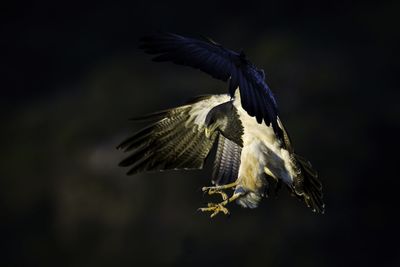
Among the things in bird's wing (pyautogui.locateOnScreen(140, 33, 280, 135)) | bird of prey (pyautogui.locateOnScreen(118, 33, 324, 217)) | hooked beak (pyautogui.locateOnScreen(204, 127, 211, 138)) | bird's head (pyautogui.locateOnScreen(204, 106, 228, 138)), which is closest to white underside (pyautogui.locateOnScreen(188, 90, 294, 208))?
bird of prey (pyautogui.locateOnScreen(118, 33, 324, 217))

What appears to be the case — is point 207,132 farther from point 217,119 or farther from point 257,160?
point 257,160

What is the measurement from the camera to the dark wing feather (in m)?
5.50

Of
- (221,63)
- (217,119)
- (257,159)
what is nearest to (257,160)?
(257,159)

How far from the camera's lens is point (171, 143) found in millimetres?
5543

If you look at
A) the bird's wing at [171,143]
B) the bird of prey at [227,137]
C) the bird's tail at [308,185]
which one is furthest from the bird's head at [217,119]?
the bird's tail at [308,185]

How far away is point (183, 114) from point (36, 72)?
27.7ft

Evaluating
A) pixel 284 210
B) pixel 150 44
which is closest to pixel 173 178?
pixel 284 210

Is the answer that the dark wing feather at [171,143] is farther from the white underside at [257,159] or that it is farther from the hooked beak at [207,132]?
the white underside at [257,159]

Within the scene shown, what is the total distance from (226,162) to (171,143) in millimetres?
399

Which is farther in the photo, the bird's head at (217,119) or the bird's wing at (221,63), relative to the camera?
the bird's head at (217,119)

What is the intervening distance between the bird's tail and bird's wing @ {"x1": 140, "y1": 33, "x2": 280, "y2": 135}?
2.65ft

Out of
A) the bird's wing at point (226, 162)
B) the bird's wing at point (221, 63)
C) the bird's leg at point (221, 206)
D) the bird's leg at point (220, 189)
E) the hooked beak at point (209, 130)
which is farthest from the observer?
the bird's wing at point (226, 162)

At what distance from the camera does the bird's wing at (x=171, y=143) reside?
5.49 metres

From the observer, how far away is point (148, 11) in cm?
1407
